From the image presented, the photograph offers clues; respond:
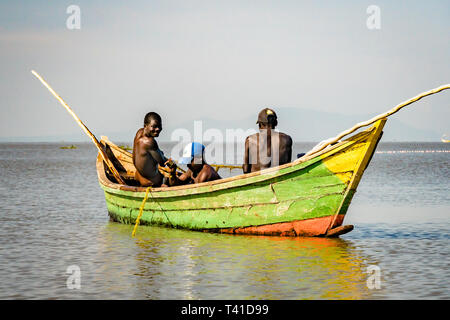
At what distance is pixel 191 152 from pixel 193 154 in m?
0.07

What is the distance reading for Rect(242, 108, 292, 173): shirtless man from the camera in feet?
37.1

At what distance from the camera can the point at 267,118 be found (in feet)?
37.2

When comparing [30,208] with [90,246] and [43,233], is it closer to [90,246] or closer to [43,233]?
[43,233]

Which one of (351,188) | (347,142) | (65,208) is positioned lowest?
(65,208)

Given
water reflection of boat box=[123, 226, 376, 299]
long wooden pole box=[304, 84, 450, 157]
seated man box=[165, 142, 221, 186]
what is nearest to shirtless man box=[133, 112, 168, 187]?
seated man box=[165, 142, 221, 186]

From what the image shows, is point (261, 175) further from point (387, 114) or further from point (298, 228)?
point (387, 114)

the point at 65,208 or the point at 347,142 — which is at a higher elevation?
the point at 347,142

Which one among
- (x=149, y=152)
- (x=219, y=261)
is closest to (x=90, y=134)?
(x=149, y=152)

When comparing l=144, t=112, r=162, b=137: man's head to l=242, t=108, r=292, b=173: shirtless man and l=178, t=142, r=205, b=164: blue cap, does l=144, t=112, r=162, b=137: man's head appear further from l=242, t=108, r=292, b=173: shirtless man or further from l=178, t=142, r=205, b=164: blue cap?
l=242, t=108, r=292, b=173: shirtless man

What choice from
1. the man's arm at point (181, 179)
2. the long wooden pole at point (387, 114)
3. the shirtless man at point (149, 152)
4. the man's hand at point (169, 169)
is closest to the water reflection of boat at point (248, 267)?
the man's arm at point (181, 179)

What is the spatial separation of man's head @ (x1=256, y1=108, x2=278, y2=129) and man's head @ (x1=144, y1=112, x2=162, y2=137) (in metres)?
2.27
